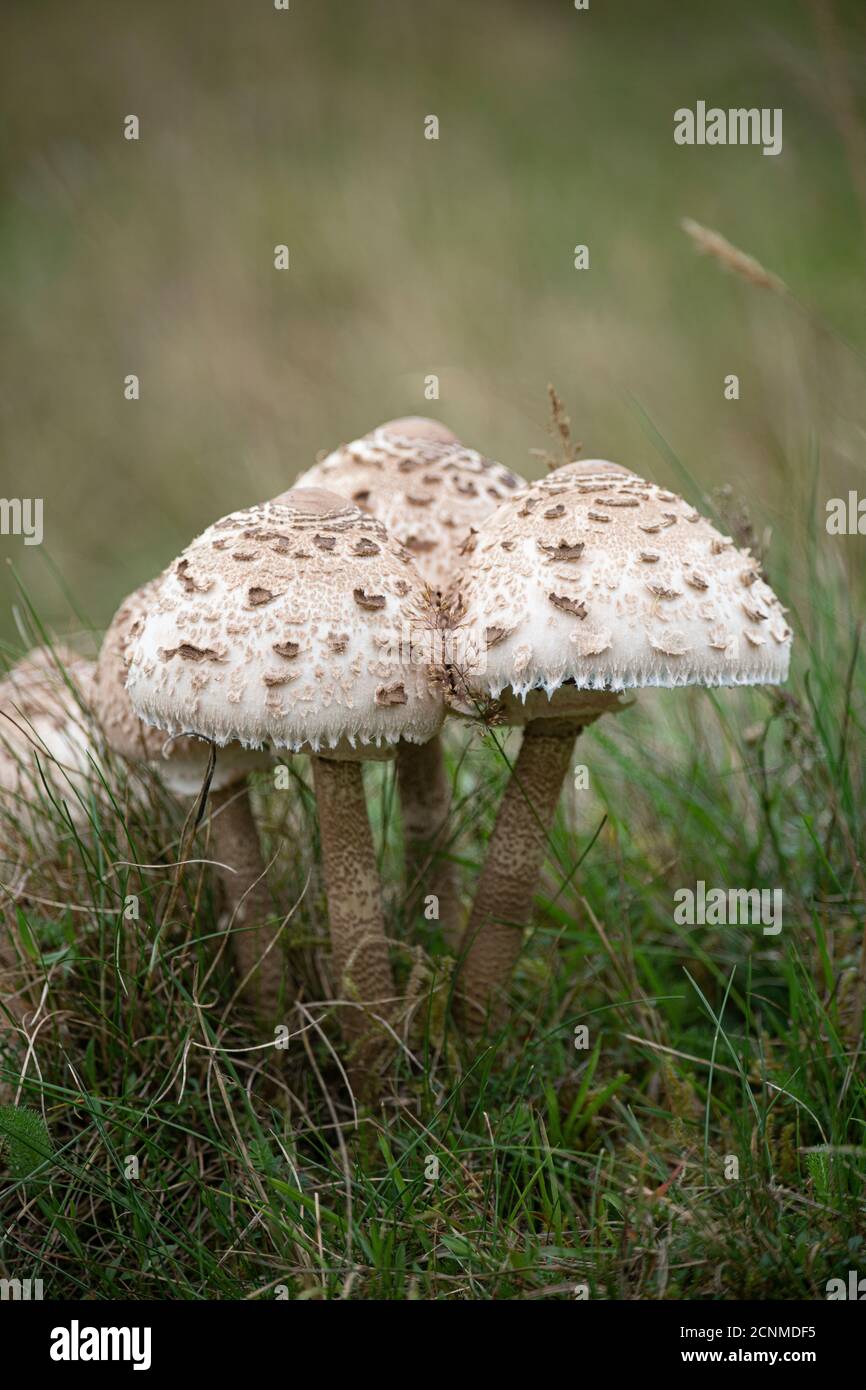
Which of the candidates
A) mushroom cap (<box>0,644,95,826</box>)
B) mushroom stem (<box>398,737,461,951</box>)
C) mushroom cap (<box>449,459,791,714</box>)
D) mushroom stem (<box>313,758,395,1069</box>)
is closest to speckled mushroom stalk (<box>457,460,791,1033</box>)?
mushroom cap (<box>449,459,791,714</box>)

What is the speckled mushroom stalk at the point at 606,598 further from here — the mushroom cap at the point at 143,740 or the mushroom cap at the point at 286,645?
the mushroom cap at the point at 143,740

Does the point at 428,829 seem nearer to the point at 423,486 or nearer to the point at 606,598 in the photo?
the point at 423,486

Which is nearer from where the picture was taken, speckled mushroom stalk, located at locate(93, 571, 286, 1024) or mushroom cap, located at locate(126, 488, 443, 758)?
mushroom cap, located at locate(126, 488, 443, 758)

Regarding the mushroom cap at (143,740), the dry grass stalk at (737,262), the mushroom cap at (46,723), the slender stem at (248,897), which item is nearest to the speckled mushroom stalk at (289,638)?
the mushroom cap at (143,740)

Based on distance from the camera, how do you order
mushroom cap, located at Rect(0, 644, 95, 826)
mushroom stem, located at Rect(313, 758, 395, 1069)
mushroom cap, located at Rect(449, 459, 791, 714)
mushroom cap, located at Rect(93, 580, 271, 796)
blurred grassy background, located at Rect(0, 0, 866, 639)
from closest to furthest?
mushroom cap, located at Rect(449, 459, 791, 714)
mushroom stem, located at Rect(313, 758, 395, 1069)
mushroom cap, located at Rect(93, 580, 271, 796)
mushroom cap, located at Rect(0, 644, 95, 826)
blurred grassy background, located at Rect(0, 0, 866, 639)

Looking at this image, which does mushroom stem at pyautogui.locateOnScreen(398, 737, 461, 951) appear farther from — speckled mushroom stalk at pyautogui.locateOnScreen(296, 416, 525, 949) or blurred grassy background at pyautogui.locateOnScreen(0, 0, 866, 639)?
blurred grassy background at pyautogui.locateOnScreen(0, 0, 866, 639)

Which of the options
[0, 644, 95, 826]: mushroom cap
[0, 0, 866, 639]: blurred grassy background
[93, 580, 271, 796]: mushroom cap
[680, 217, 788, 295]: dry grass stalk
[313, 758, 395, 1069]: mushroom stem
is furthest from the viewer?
[0, 0, 866, 639]: blurred grassy background
